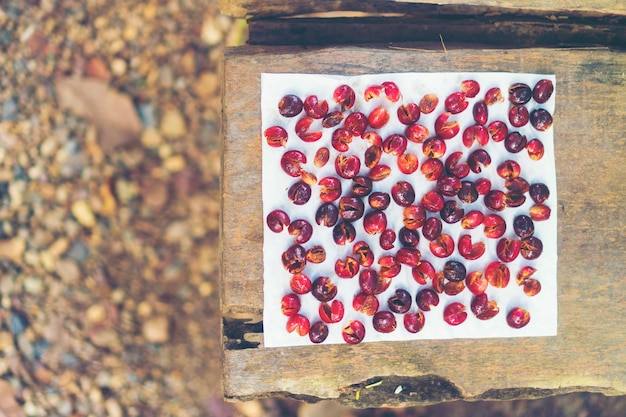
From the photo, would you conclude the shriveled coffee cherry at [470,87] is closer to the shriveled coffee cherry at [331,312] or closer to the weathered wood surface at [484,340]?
the weathered wood surface at [484,340]

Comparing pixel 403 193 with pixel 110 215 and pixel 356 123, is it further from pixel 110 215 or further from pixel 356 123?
pixel 110 215

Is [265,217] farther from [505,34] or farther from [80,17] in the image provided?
[80,17]

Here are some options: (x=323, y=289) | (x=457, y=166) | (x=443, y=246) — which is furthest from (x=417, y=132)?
(x=323, y=289)

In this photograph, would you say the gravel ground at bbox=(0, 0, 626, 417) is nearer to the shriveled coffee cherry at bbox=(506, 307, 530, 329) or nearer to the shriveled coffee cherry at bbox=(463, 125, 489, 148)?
the shriveled coffee cherry at bbox=(506, 307, 530, 329)

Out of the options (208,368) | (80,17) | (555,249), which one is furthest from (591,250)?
(80,17)

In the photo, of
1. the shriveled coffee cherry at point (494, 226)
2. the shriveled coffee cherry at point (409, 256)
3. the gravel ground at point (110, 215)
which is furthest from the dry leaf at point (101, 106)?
the shriveled coffee cherry at point (494, 226)

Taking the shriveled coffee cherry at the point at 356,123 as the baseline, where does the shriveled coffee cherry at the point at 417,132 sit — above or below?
below
